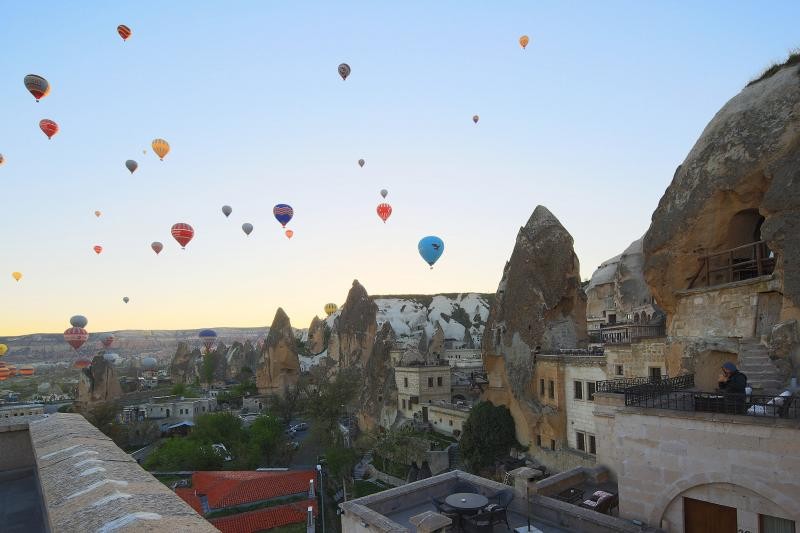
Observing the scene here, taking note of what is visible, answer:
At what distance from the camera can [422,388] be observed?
44.1 meters

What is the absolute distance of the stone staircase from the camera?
11.6 m

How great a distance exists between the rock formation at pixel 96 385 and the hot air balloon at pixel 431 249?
49.8 m

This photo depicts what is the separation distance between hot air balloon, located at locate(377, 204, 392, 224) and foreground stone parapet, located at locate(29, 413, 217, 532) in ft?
116

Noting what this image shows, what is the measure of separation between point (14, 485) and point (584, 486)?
12.5m

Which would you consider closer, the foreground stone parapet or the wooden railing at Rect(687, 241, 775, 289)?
the foreground stone parapet

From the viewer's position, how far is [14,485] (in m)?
5.79

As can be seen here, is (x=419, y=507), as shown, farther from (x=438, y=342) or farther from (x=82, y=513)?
(x=438, y=342)

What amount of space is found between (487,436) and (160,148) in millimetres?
29346

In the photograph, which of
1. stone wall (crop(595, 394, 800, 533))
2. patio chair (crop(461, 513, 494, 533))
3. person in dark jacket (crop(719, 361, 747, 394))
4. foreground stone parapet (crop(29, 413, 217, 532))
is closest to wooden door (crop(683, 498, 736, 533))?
stone wall (crop(595, 394, 800, 533))

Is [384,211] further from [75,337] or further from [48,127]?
[75,337]

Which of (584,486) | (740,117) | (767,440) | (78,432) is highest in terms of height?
(740,117)

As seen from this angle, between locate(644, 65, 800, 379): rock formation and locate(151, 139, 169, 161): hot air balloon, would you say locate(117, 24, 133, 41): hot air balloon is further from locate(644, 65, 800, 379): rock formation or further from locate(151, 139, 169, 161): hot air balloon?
locate(644, 65, 800, 379): rock formation

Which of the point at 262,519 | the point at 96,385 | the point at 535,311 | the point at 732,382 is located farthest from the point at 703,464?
the point at 96,385

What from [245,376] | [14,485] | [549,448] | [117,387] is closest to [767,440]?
[14,485]
